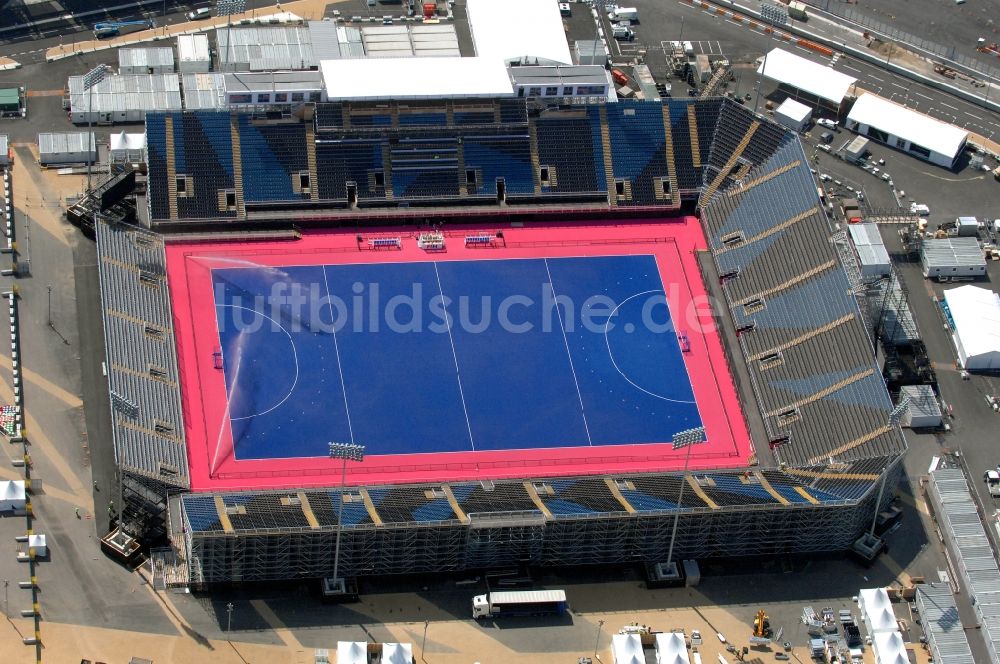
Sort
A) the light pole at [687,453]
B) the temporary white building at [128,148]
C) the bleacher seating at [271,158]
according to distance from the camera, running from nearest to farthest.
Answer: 1. the light pole at [687,453]
2. the bleacher seating at [271,158]
3. the temporary white building at [128,148]

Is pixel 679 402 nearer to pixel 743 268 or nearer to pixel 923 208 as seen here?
pixel 743 268

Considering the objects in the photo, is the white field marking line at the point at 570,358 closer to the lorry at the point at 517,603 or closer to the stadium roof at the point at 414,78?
the stadium roof at the point at 414,78

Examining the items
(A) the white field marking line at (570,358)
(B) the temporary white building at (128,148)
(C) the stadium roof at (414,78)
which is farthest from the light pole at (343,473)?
(B) the temporary white building at (128,148)

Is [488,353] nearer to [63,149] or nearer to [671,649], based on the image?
[671,649]

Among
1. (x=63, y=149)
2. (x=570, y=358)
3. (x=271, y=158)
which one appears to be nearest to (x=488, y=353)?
(x=570, y=358)

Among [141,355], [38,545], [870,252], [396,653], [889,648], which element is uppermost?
[870,252]
